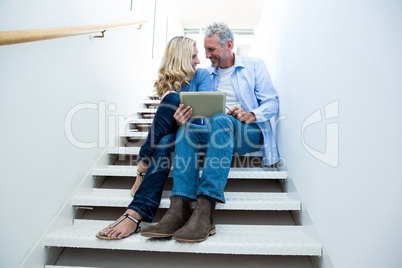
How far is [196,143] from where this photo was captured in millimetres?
1330

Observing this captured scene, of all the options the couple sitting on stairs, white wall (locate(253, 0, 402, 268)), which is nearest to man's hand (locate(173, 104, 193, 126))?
the couple sitting on stairs

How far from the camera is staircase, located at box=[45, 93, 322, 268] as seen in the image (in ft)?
3.50

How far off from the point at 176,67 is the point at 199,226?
966 millimetres

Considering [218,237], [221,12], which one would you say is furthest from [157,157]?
[221,12]

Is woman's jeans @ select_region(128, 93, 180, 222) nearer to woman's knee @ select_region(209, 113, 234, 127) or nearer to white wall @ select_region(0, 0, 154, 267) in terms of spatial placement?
woman's knee @ select_region(209, 113, 234, 127)

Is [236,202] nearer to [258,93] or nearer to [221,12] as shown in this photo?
[258,93]

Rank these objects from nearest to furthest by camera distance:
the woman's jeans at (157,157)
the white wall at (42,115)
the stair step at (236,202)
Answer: the white wall at (42,115) < the woman's jeans at (157,157) < the stair step at (236,202)

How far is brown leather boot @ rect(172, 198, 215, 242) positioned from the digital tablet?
0.44 metres

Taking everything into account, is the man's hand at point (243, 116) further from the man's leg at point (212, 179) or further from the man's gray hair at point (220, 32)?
the man's gray hair at point (220, 32)

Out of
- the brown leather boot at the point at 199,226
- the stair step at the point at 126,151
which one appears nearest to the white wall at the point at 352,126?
the stair step at the point at 126,151

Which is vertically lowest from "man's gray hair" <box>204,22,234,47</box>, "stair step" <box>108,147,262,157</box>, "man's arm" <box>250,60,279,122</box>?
"stair step" <box>108,147,262,157</box>

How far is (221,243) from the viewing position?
106 centimetres

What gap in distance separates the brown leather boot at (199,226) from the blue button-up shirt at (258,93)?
0.63 meters

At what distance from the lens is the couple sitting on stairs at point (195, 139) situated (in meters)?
1.09
